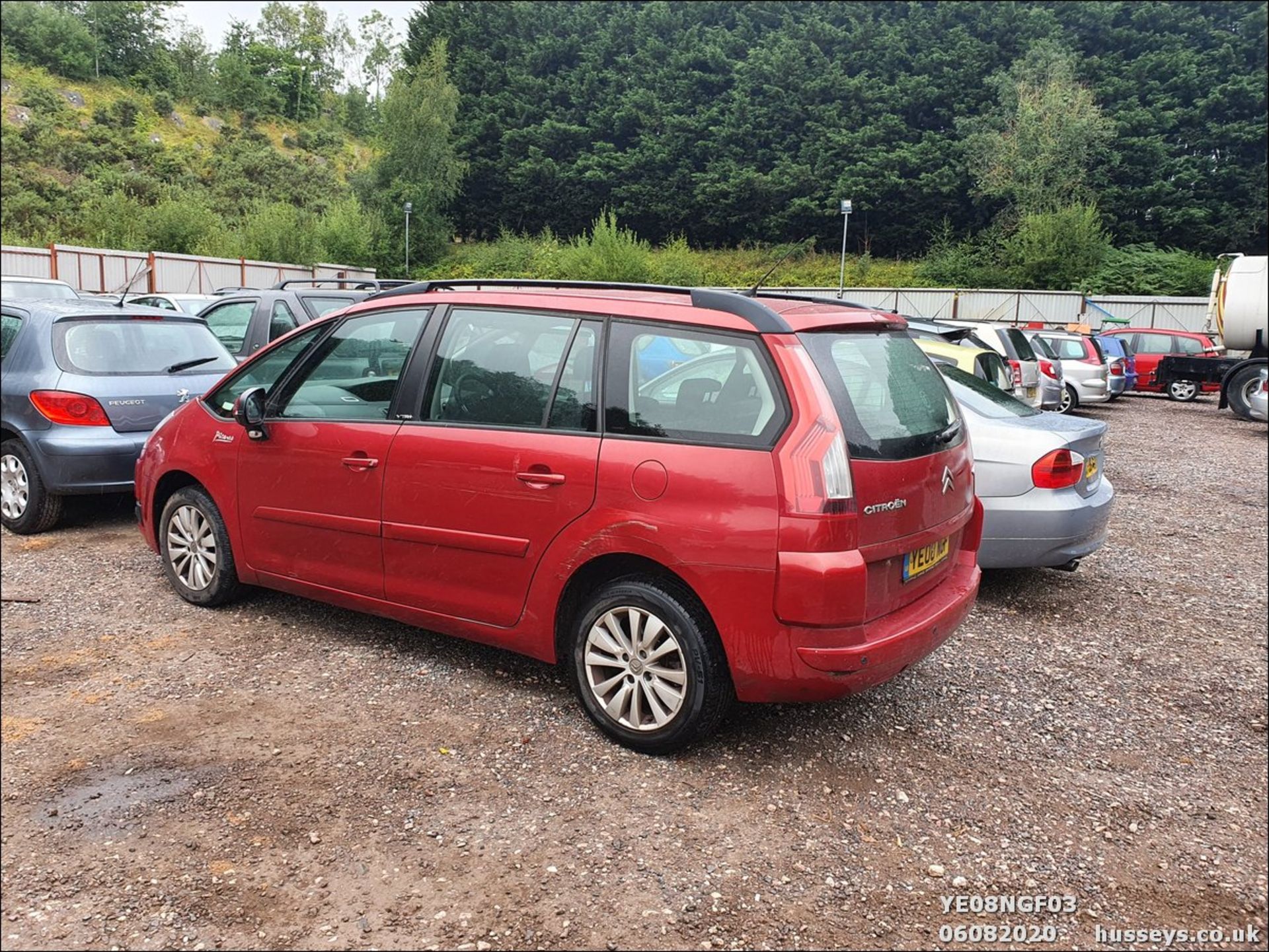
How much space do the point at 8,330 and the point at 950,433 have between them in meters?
6.50

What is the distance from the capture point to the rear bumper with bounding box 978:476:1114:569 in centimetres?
527

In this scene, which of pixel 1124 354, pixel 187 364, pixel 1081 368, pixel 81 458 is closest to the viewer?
pixel 81 458

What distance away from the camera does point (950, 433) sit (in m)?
3.75

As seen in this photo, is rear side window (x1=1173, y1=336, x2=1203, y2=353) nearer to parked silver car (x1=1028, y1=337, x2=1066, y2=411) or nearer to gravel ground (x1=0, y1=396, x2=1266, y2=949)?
parked silver car (x1=1028, y1=337, x2=1066, y2=411)

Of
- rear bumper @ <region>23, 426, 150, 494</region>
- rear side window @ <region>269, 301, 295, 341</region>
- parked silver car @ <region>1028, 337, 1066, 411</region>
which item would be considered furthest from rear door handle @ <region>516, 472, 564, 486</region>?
parked silver car @ <region>1028, 337, 1066, 411</region>

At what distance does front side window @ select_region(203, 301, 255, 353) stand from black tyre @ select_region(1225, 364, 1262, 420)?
59.3 ft

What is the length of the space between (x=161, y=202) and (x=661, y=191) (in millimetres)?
31606

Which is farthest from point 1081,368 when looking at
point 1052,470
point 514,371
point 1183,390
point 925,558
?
point 514,371

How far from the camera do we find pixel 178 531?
16.2 feet

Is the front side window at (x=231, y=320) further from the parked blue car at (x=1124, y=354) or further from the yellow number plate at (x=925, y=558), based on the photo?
the parked blue car at (x=1124, y=354)

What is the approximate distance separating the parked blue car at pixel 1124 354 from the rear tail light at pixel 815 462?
771 inches

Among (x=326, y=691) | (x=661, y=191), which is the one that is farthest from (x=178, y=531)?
(x=661, y=191)

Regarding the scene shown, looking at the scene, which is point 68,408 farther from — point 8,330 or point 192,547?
point 192,547

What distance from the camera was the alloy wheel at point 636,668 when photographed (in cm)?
334
